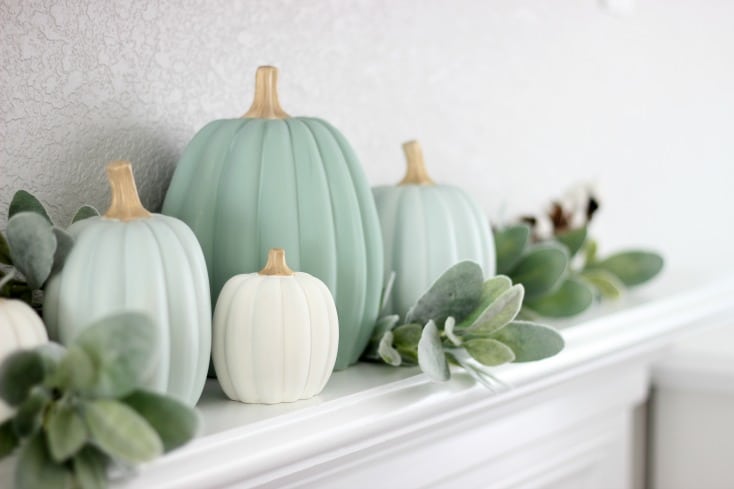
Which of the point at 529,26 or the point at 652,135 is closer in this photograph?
the point at 529,26

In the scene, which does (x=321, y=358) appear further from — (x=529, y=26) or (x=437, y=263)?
→ (x=529, y=26)

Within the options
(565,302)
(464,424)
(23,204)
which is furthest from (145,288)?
Answer: (565,302)

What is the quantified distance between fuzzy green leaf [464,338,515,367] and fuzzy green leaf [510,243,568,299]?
0.65 feet

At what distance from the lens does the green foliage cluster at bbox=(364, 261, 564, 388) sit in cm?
54

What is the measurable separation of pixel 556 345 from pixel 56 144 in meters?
0.34

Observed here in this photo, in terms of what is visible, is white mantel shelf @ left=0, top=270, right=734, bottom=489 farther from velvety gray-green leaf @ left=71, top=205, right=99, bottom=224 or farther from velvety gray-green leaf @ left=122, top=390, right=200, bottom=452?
velvety gray-green leaf @ left=71, top=205, right=99, bottom=224

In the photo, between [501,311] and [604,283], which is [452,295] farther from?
[604,283]

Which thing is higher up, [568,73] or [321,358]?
[568,73]

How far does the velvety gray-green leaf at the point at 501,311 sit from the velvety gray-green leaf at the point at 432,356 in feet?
0.08

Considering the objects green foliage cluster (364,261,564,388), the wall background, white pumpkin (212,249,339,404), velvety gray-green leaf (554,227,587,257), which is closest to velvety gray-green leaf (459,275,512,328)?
green foliage cluster (364,261,564,388)

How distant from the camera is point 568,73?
107 cm

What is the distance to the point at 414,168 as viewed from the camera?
2.25 feet

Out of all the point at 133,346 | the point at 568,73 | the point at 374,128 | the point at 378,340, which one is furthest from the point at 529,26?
the point at 133,346

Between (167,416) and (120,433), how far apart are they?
27 millimetres
